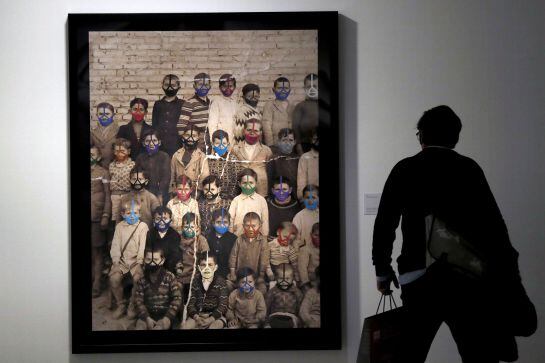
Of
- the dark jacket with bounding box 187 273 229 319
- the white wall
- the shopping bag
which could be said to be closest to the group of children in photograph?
the dark jacket with bounding box 187 273 229 319

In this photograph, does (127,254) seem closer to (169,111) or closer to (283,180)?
(169,111)

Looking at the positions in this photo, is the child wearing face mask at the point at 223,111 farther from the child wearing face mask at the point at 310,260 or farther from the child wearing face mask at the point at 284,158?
the child wearing face mask at the point at 310,260

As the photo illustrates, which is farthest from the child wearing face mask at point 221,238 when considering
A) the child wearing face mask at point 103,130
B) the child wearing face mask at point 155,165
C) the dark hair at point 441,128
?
the dark hair at point 441,128

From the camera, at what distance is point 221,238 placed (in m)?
2.65

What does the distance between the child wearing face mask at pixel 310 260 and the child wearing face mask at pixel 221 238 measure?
32 centimetres

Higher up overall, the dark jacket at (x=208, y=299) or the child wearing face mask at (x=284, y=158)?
the child wearing face mask at (x=284, y=158)

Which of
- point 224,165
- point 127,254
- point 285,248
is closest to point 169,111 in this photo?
point 224,165

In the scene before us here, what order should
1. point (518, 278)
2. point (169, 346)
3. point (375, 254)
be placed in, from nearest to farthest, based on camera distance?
point (518, 278) < point (375, 254) < point (169, 346)

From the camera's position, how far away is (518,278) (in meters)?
1.98

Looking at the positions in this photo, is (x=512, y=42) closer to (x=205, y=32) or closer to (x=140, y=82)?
(x=205, y=32)

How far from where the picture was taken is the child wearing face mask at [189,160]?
2.64 meters

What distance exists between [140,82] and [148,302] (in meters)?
0.98

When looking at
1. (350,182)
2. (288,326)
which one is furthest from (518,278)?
(288,326)

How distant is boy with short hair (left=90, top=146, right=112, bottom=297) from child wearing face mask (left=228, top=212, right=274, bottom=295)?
584 mm
